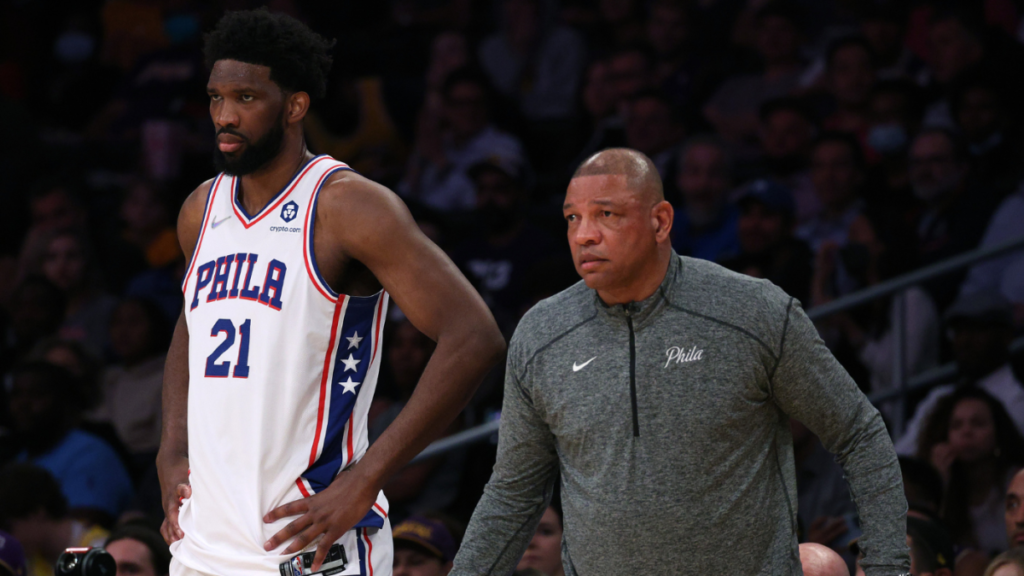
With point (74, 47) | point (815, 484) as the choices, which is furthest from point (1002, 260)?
point (74, 47)

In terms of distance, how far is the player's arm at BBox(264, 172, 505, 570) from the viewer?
2.97 m

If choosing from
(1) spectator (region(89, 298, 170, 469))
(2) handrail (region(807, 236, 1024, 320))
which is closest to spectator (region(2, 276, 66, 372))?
(1) spectator (region(89, 298, 170, 469))

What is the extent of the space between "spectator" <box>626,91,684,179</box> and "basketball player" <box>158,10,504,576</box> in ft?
17.2

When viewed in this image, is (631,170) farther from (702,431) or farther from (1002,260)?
(1002,260)

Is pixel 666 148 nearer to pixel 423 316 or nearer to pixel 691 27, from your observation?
pixel 691 27

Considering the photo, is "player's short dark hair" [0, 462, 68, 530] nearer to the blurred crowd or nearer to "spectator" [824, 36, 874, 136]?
the blurred crowd

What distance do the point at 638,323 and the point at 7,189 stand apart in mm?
7647

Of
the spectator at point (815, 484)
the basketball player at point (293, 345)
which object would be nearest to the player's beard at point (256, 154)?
the basketball player at point (293, 345)

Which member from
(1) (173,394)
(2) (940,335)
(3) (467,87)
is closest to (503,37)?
(3) (467,87)

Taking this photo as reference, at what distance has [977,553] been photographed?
5.02 metres

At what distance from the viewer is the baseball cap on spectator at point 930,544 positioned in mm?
4547

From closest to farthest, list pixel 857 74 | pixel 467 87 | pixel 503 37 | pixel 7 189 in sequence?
pixel 857 74, pixel 467 87, pixel 7 189, pixel 503 37

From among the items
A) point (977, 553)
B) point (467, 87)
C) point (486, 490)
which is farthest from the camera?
point (467, 87)

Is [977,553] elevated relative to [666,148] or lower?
lower
